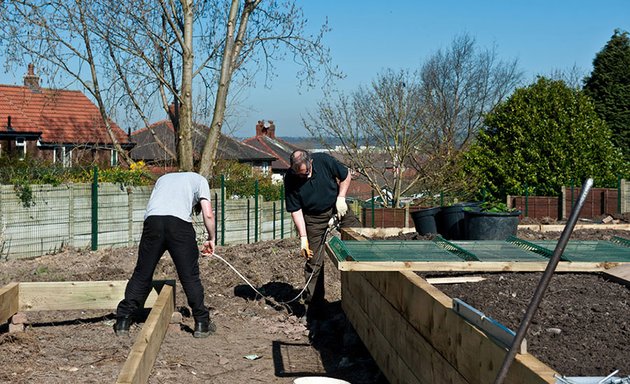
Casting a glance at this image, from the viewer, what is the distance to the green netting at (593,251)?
669 centimetres

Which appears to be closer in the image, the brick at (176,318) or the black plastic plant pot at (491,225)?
the brick at (176,318)

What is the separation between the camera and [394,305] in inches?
242

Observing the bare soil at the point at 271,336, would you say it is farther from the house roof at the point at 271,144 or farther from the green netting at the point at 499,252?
the house roof at the point at 271,144

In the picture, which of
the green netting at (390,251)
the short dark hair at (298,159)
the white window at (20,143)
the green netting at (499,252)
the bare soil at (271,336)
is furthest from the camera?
the white window at (20,143)

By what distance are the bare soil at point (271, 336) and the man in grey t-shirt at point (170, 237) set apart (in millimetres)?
394

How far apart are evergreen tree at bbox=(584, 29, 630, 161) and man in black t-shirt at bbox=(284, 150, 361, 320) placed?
2432cm

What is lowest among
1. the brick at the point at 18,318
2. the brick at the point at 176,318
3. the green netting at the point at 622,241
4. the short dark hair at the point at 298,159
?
the brick at the point at 176,318

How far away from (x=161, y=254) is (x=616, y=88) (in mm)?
27341

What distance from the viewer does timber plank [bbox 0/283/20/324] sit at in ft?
24.6

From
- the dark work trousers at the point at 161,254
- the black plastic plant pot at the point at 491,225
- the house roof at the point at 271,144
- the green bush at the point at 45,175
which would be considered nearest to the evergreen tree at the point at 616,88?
the green bush at the point at 45,175

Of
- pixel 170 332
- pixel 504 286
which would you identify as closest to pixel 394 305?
pixel 504 286

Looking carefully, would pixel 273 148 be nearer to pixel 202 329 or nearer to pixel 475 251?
pixel 202 329

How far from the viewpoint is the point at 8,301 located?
7699 mm

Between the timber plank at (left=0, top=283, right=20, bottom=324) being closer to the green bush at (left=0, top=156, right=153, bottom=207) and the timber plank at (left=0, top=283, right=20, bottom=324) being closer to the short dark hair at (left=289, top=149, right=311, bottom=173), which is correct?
the short dark hair at (left=289, top=149, right=311, bottom=173)
